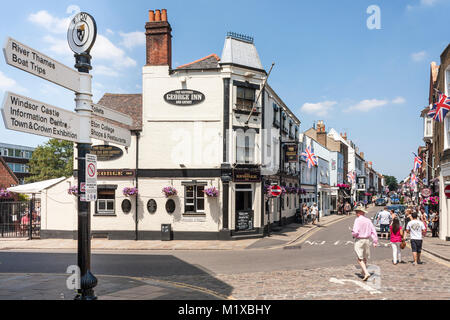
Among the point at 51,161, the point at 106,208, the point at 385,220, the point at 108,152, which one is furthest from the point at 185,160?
the point at 51,161

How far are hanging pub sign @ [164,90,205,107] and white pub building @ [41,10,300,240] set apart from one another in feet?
0.19

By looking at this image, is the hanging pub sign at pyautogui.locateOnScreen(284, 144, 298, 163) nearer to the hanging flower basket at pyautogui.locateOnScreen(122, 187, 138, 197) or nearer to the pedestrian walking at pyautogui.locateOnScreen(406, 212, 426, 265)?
the hanging flower basket at pyautogui.locateOnScreen(122, 187, 138, 197)

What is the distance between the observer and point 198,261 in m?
14.7

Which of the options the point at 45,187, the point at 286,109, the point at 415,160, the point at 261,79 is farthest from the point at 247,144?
the point at 415,160

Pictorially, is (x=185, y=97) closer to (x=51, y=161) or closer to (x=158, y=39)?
(x=158, y=39)

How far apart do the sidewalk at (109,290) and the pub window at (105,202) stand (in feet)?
37.9

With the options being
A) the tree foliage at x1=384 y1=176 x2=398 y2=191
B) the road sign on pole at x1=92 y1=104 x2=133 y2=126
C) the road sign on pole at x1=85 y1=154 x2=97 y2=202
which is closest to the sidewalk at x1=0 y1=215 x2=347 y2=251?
the road sign on pole at x1=92 y1=104 x2=133 y2=126

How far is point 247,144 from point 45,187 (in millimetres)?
12289

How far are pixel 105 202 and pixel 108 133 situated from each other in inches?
654

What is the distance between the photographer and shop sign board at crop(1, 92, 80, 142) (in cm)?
488

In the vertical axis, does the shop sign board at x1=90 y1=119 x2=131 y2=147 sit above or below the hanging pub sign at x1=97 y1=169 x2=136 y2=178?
above

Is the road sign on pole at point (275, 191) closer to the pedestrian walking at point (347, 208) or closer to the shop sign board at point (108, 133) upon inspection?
the shop sign board at point (108, 133)

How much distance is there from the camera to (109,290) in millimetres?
9039
